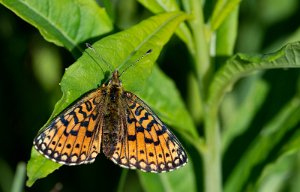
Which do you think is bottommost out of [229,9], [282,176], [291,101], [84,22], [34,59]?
[282,176]

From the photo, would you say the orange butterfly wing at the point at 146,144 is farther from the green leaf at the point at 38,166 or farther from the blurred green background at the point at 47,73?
the blurred green background at the point at 47,73

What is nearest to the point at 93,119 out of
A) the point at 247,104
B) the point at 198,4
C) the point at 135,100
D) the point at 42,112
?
the point at 135,100

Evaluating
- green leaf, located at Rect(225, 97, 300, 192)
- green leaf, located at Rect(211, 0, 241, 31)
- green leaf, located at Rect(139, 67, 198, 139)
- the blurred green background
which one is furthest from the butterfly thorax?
the blurred green background

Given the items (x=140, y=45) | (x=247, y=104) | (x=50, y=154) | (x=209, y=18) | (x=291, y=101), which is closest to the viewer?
(x=50, y=154)

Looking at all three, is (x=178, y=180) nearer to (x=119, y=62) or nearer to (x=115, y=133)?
(x=115, y=133)

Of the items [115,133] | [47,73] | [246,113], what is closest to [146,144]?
[115,133]

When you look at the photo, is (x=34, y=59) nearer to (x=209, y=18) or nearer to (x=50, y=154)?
(x=209, y=18)

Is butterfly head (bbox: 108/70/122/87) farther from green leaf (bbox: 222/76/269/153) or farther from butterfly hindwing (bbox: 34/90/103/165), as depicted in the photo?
green leaf (bbox: 222/76/269/153)
